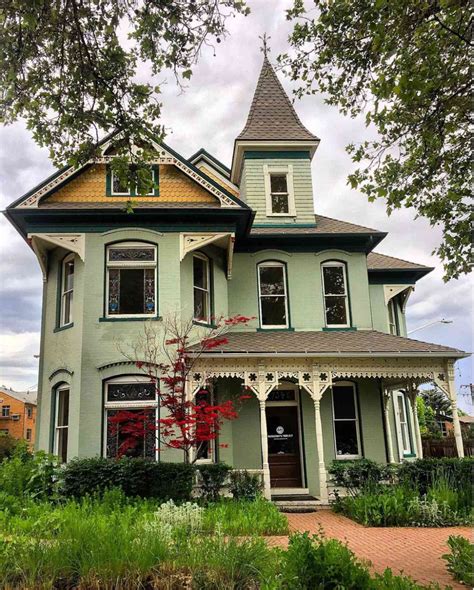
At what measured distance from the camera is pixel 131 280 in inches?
537

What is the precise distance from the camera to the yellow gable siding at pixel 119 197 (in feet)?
45.7

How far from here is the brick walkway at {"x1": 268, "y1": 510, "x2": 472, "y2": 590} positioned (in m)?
6.50

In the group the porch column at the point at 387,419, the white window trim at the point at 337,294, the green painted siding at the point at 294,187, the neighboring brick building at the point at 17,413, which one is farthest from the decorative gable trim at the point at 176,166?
the neighboring brick building at the point at 17,413

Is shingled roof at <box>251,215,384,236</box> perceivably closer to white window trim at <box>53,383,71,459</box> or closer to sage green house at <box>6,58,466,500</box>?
sage green house at <box>6,58,466,500</box>

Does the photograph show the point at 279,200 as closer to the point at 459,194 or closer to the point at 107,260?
the point at 107,260

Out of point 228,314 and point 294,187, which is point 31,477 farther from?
point 294,187

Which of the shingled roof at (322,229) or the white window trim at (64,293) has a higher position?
the shingled roof at (322,229)

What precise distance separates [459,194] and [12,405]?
75.5 metres

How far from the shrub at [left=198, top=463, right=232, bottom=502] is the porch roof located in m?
2.60

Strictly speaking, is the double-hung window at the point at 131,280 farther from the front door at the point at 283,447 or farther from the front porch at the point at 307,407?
the front door at the point at 283,447

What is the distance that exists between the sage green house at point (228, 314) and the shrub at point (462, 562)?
5.98m

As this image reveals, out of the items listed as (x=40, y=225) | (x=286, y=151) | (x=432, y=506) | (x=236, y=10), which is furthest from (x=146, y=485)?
(x=286, y=151)

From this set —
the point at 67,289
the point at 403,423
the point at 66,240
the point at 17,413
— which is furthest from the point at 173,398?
the point at 17,413

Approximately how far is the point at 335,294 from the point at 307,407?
3.57m
